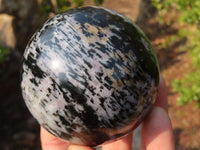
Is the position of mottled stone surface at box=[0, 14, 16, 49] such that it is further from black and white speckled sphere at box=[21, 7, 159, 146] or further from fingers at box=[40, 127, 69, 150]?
black and white speckled sphere at box=[21, 7, 159, 146]

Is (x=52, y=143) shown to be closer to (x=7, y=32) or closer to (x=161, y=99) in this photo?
(x=161, y=99)

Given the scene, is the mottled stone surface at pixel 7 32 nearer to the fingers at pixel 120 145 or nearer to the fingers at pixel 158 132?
the fingers at pixel 120 145

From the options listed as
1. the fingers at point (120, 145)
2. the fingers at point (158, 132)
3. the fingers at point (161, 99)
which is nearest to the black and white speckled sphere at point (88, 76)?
the fingers at point (158, 132)

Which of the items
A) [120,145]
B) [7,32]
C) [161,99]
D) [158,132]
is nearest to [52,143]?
[120,145]

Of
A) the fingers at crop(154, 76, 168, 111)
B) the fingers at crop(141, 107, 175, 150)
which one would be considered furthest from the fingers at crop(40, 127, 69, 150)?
the fingers at crop(154, 76, 168, 111)

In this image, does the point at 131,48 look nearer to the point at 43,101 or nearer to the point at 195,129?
the point at 43,101
